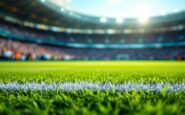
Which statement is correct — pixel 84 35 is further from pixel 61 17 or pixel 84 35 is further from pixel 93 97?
pixel 93 97

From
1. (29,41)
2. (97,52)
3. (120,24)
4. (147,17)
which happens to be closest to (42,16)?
(29,41)

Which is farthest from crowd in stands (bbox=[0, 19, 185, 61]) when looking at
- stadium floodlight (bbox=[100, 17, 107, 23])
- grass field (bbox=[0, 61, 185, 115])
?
grass field (bbox=[0, 61, 185, 115])

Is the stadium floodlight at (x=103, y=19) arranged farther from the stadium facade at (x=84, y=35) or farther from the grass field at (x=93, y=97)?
the grass field at (x=93, y=97)

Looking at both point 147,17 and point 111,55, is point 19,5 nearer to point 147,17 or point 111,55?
point 111,55

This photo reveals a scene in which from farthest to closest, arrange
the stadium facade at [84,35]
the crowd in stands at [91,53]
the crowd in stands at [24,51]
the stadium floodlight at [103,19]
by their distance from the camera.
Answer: the stadium floodlight at [103,19] → the crowd in stands at [91,53] → the stadium facade at [84,35] → the crowd in stands at [24,51]

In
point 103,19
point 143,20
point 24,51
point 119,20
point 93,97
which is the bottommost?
point 93,97

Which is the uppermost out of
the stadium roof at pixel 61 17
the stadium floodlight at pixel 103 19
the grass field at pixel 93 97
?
the stadium floodlight at pixel 103 19

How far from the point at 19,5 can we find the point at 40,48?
38.7 ft

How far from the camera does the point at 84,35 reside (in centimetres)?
6116

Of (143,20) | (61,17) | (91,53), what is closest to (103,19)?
(91,53)

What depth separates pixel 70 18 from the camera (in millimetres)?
51281

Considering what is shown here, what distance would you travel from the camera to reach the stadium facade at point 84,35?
1657 inches

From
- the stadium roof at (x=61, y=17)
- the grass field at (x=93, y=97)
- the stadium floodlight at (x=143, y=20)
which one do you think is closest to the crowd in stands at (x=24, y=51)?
the stadium roof at (x=61, y=17)

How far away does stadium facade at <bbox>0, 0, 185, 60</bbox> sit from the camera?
Result: 42.1m
